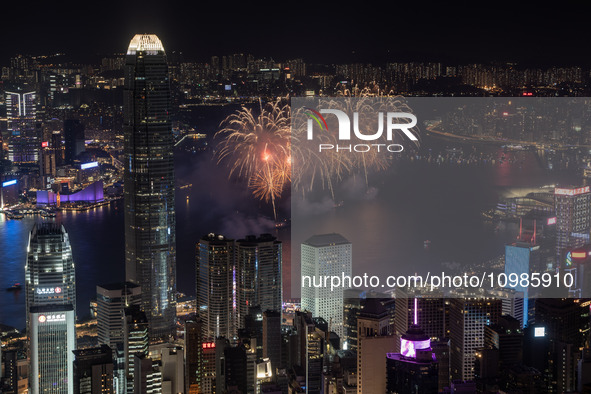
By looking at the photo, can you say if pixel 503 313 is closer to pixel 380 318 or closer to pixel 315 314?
pixel 380 318

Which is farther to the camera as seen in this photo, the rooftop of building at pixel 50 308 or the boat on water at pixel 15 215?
the boat on water at pixel 15 215

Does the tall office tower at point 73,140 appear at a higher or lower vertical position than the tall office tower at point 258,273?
higher

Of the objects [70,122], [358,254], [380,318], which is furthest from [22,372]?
[70,122]

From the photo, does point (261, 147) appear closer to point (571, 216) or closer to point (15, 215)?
point (571, 216)

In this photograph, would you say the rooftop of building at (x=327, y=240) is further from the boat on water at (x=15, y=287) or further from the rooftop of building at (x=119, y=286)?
the boat on water at (x=15, y=287)

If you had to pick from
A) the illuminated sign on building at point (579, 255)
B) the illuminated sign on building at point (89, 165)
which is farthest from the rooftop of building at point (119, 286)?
the illuminated sign on building at point (579, 255)

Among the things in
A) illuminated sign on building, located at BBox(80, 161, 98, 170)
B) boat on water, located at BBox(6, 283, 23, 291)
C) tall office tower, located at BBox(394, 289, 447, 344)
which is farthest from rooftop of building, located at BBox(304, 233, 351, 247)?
illuminated sign on building, located at BBox(80, 161, 98, 170)
